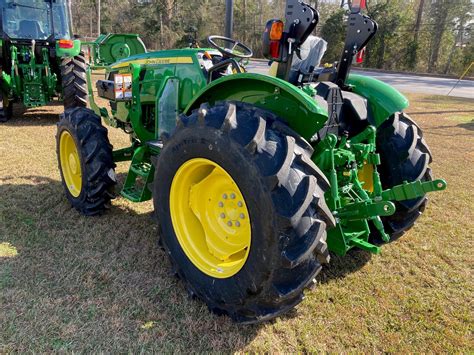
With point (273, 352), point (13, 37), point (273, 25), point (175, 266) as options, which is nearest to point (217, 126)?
point (273, 25)

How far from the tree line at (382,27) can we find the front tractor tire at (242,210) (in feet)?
77.4

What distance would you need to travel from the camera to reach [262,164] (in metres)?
1.95

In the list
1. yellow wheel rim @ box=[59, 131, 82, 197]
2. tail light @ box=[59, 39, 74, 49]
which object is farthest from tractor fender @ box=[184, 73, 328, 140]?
tail light @ box=[59, 39, 74, 49]

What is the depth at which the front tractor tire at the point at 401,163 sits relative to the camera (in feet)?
9.73

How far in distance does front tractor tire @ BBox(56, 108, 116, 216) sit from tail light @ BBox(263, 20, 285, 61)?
1.92 meters

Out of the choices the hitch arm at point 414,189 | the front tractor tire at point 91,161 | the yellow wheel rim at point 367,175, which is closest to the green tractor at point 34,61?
the front tractor tire at point 91,161

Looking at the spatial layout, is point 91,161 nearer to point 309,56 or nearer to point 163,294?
point 163,294

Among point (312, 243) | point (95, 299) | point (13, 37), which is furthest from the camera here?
point (13, 37)

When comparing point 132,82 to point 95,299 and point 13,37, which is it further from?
point 13,37

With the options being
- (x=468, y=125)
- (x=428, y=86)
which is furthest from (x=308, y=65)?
(x=428, y=86)

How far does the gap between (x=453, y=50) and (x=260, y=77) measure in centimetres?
3251

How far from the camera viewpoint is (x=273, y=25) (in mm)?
2250

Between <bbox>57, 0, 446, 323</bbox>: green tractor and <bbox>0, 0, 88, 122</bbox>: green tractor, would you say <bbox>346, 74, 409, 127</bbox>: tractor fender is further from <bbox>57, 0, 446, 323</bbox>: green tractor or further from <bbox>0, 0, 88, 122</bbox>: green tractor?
<bbox>0, 0, 88, 122</bbox>: green tractor

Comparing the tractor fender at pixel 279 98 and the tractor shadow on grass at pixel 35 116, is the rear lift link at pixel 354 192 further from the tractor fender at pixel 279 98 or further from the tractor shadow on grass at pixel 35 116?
the tractor shadow on grass at pixel 35 116
